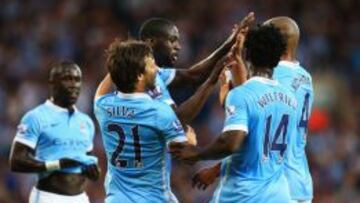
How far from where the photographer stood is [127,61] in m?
8.17

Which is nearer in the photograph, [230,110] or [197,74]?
[230,110]

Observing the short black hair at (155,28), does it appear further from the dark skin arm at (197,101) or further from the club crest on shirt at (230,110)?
the club crest on shirt at (230,110)

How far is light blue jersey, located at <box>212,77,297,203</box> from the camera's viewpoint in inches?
314

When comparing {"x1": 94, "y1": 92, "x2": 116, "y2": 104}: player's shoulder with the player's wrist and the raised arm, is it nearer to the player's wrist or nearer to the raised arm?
the raised arm

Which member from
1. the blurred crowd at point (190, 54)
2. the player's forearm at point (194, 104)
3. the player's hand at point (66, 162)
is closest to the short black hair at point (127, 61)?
the player's forearm at point (194, 104)

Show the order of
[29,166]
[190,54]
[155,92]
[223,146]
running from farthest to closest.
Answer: [190,54], [29,166], [155,92], [223,146]

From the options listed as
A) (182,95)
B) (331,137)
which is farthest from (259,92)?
(331,137)

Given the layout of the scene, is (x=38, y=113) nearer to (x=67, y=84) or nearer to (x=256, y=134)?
(x=67, y=84)

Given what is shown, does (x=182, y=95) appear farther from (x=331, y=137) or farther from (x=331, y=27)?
(x=331, y=27)

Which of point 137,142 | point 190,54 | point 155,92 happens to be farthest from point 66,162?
point 190,54

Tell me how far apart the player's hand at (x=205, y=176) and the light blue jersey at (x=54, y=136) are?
7.21 feet

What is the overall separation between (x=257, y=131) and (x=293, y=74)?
1061 millimetres

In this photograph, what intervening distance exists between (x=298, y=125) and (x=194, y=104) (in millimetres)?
922

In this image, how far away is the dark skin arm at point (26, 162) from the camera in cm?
1031
